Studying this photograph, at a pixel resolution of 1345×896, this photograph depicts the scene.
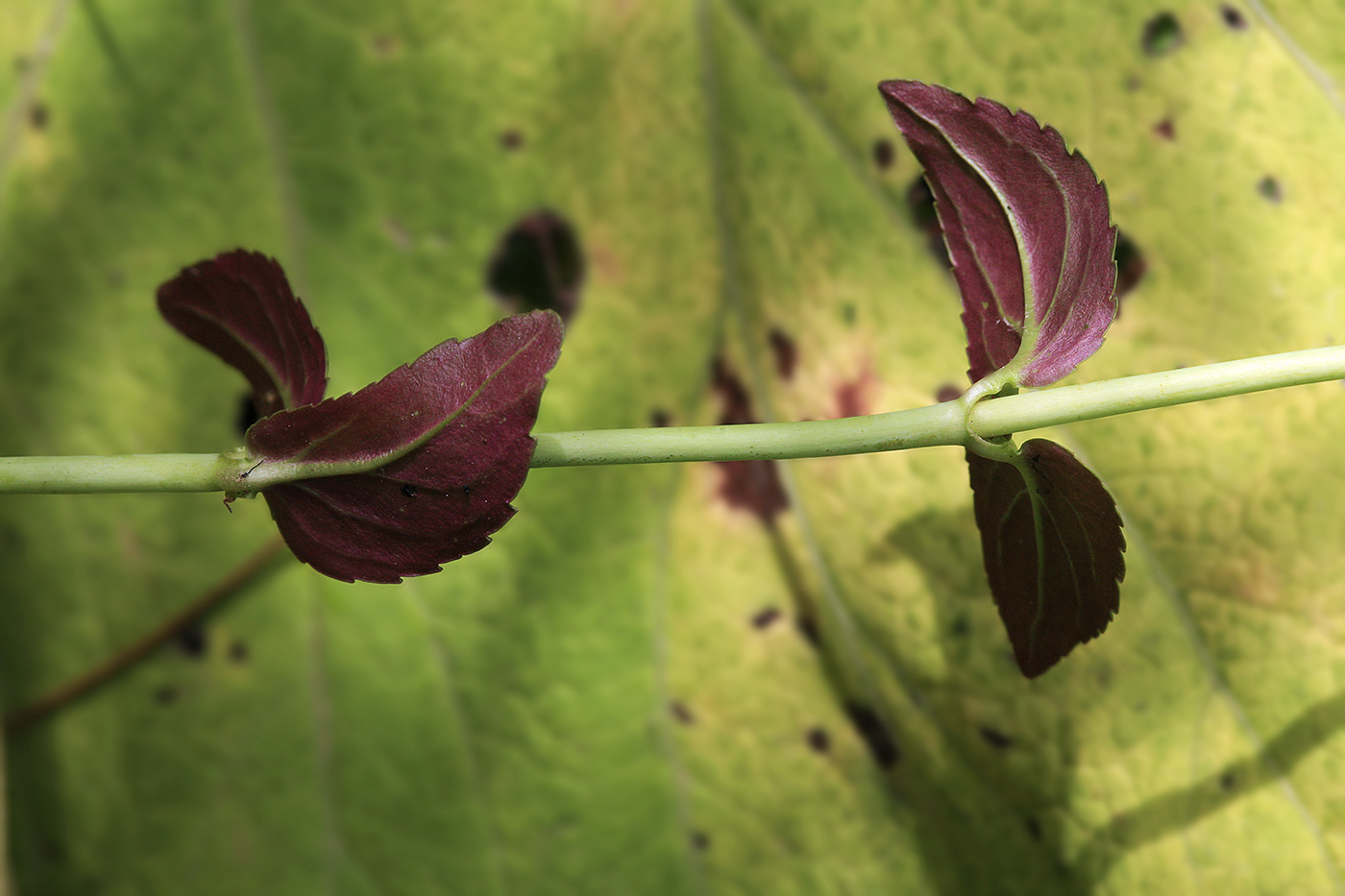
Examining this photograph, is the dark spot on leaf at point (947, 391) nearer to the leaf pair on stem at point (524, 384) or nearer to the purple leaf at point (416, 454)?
the leaf pair on stem at point (524, 384)

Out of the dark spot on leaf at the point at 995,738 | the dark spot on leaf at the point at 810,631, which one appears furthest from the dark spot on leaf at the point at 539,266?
the dark spot on leaf at the point at 995,738

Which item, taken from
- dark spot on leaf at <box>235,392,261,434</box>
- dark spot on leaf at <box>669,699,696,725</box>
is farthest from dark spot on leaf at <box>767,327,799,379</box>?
dark spot on leaf at <box>235,392,261,434</box>

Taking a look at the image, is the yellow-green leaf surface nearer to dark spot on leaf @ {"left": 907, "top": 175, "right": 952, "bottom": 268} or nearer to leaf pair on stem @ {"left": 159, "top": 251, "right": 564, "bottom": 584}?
dark spot on leaf @ {"left": 907, "top": 175, "right": 952, "bottom": 268}

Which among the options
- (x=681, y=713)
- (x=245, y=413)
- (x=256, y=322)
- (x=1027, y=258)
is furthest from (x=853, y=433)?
(x=245, y=413)

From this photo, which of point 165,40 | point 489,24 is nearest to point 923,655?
point 489,24

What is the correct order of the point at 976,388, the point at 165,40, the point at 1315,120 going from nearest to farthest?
the point at 976,388 < the point at 1315,120 < the point at 165,40

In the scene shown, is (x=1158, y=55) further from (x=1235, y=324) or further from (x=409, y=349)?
(x=409, y=349)

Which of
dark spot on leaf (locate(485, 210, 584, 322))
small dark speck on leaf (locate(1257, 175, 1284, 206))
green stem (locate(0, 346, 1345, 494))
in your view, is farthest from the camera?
dark spot on leaf (locate(485, 210, 584, 322))
